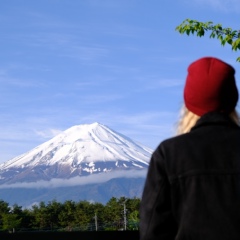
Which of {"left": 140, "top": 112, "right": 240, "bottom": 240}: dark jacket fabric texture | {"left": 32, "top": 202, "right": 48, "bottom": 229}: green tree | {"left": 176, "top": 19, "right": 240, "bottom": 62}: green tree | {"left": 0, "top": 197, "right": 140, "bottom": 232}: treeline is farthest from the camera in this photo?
{"left": 0, "top": 197, "right": 140, "bottom": 232}: treeline

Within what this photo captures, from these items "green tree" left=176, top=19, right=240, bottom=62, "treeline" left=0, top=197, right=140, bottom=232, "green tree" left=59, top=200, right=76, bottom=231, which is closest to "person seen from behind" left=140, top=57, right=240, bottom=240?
A: "green tree" left=176, top=19, right=240, bottom=62

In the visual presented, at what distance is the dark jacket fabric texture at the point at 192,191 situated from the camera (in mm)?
2402

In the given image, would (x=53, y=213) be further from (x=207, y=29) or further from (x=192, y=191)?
(x=192, y=191)

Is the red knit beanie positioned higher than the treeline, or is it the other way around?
the treeline

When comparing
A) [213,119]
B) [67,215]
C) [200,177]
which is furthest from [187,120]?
[67,215]

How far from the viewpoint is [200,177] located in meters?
2.43

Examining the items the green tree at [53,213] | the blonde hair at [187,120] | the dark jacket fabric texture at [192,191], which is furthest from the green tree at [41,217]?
the dark jacket fabric texture at [192,191]

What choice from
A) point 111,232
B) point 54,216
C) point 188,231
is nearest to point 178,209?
point 188,231

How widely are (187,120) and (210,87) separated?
14 cm

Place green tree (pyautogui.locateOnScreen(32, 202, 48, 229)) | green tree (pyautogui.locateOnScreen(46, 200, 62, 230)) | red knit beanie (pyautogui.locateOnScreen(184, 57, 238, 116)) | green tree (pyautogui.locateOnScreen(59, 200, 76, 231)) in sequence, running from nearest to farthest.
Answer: red knit beanie (pyautogui.locateOnScreen(184, 57, 238, 116)) < green tree (pyautogui.locateOnScreen(32, 202, 48, 229)) < green tree (pyautogui.locateOnScreen(46, 200, 62, 230)) < green tree (pyautogui.locateOnScreen(59, 200, 76, 231))

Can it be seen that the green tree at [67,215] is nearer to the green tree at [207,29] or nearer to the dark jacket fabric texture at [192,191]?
the green tree at [207,29]

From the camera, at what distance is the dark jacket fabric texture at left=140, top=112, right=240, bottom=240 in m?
2.40

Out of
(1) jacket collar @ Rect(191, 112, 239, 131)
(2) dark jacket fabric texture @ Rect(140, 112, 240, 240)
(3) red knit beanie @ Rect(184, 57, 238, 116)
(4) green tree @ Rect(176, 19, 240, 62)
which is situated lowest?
(2) dark jacket fabric texture @ Rect(140, 112, 240, 240)

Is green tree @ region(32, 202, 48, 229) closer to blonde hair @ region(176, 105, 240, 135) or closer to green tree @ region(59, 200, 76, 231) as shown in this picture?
green tree @ region(59, 200, 76, 231)
